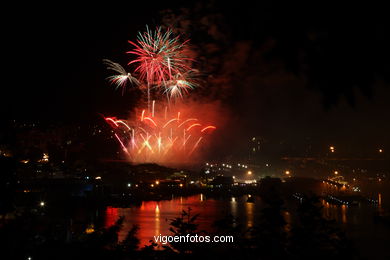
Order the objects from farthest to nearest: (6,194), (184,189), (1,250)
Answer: (184,189) < (6,194) < (1,250)

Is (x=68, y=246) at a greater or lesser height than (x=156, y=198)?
greater

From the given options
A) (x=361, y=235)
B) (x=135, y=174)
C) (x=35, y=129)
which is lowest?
(x=361, y=235)

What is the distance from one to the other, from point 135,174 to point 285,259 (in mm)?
32218

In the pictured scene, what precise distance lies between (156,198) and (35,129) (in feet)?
49.9

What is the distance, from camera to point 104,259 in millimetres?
2586

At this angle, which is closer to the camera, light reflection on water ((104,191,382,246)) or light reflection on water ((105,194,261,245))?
light reflection on water ((105,194,261,245))

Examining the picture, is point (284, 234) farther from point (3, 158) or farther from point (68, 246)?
point (3, 158)

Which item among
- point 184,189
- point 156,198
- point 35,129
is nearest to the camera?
point 35,129

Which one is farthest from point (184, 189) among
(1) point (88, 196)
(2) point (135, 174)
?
(1) point (88, 196)

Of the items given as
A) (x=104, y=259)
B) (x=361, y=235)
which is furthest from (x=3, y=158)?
(x=361, y=235)

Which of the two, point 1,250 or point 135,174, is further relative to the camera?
point 135,174

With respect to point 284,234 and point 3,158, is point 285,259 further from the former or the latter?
point 3,158

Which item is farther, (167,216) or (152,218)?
(167,216)

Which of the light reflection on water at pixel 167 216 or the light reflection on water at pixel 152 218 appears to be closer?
the light reflection on water at pixel 152 218
